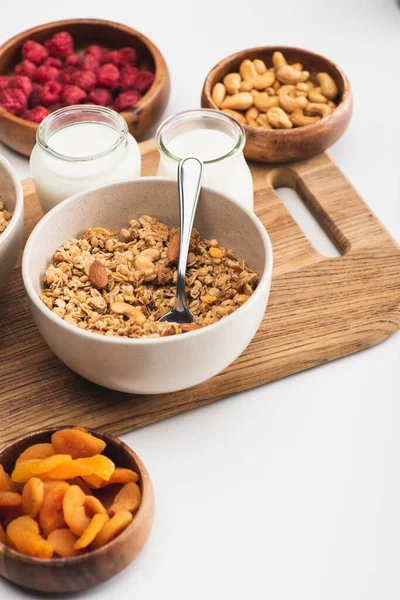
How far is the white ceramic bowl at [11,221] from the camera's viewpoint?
4.53ft

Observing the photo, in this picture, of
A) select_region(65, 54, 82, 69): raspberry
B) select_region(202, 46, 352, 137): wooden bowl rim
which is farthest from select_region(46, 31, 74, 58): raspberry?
select_region(202, 46, 352, 137): wooden bowl rim

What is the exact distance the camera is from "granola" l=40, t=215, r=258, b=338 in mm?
1335

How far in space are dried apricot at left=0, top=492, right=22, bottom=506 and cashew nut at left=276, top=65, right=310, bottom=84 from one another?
1083mm

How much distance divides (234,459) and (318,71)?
0.93 m

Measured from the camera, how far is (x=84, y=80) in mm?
1909

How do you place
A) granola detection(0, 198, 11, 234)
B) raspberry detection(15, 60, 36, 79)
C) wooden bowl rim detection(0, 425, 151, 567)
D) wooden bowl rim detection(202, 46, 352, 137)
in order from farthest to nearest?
raspberry detection(15, 60, 36, 79) → wooden bowl rim detection(202, 46, 352, 137) → granola detection(0, 198, 11, 234) → wooden bowl rim detection(0, 425, 151, 567)

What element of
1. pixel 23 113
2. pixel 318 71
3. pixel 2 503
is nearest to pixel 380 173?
pixel 318 71

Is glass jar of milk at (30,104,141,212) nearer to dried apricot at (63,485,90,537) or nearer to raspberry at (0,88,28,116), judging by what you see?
raspberry at (0,88,28,116)

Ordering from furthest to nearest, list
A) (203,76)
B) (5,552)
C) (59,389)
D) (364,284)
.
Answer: (203,76) → (364,284) → (59,389) → (5,552)

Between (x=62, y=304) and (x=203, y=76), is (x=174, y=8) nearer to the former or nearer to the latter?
(x=203, y=76)

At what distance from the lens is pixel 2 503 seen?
1152 millimetres

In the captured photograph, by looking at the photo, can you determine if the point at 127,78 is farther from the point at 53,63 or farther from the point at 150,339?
the point at 150,339

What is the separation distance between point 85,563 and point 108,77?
1.15m

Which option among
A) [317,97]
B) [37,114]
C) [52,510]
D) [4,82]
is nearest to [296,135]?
[317,97]
